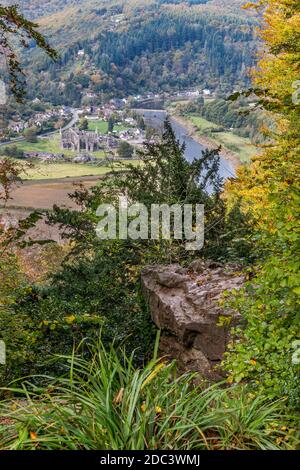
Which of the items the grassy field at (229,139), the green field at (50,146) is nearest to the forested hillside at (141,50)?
the green field at (50,146)

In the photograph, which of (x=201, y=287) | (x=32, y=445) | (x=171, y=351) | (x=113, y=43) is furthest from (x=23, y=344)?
(x=113, y=43)

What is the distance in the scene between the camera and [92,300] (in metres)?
8.56

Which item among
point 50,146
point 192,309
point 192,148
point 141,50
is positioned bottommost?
point 141,50

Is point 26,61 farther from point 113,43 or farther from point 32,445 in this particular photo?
point 32,445

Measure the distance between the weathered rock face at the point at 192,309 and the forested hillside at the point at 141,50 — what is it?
1859 inches

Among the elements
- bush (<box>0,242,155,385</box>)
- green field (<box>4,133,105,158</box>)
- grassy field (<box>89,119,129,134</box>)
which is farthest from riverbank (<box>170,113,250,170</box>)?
bush (<box>0,242,155,385</box>)

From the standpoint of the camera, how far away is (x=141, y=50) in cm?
9206

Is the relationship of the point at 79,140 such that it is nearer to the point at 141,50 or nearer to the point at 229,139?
the point at 229,139

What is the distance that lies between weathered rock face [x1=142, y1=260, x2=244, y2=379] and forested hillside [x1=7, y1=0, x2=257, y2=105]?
155 ft

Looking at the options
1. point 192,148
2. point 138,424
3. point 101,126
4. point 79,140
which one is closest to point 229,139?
point 192,148

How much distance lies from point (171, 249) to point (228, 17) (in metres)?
106

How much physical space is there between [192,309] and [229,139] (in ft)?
104

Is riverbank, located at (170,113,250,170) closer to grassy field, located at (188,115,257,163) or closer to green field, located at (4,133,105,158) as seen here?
grassy field, located at (188,115,257,163)

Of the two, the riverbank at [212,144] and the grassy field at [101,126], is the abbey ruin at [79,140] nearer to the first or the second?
the grassy field at [101,126]
